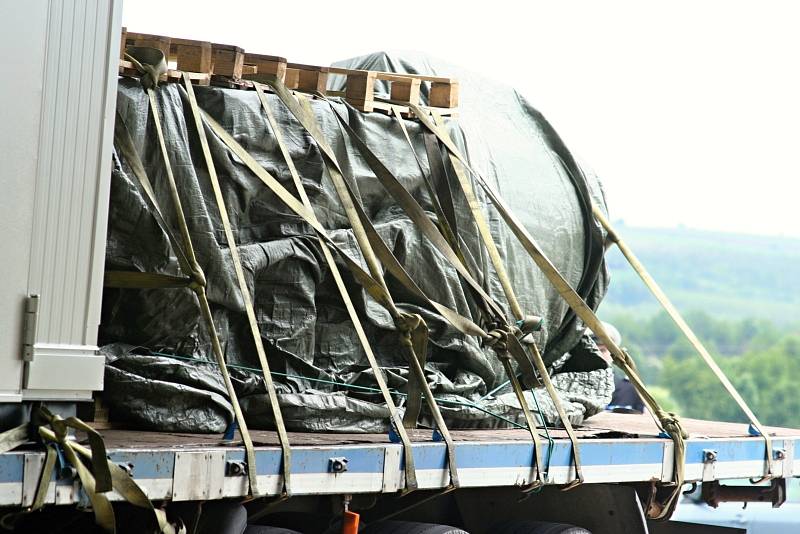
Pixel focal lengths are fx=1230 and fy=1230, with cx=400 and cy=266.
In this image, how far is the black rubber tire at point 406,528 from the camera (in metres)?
5.90

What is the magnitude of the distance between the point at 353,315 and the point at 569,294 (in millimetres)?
1510

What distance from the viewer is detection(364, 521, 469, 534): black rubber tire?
5.90 meters

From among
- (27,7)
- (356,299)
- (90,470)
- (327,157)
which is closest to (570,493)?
(356,299)

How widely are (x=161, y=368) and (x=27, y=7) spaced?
1819mm

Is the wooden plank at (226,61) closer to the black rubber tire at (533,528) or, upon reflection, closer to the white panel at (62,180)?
the white panel at (62,180)

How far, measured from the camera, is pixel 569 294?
688cm

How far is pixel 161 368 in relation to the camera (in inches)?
215

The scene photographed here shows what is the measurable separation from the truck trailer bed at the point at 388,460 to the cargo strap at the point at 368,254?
24 cm

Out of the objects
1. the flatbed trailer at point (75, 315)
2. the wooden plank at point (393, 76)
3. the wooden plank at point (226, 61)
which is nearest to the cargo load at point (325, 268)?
the wooden plank at point (226, 61)

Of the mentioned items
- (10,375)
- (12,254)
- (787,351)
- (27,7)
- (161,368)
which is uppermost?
(27,7)

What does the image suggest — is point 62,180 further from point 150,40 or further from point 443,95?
point 443,95

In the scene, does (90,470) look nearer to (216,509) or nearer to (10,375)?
(10,375)

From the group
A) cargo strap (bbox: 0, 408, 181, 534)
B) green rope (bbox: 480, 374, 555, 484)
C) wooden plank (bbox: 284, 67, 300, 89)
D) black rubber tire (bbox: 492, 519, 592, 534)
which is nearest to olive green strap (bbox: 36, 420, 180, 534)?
cargo strap (bbox: 0, 408, 181, 534)

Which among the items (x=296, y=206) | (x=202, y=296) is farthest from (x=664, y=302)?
(x=202, y=296)
